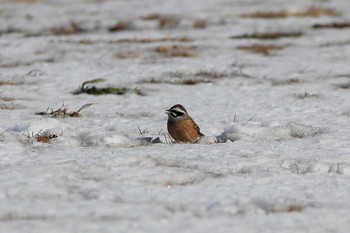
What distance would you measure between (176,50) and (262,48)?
163 centimetres

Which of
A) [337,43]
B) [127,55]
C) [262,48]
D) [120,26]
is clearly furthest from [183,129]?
[120,26]

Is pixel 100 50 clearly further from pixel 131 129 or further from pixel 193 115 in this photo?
pixel 131 129

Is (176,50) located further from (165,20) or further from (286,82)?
(165,20)

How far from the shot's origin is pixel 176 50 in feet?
50.1

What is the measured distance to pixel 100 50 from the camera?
15289mm

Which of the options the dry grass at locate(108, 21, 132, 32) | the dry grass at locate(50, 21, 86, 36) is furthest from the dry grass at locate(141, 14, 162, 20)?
the dry grass at locate(50, 21, 86, 36)

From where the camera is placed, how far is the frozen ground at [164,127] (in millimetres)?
5656

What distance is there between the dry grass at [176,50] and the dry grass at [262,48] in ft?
3.42

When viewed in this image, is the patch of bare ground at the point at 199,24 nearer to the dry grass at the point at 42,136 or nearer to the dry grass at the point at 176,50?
the dry grass at the point at 176,50

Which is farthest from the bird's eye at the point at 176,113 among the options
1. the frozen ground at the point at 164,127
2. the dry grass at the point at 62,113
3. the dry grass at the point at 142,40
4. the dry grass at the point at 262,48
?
the dry grass at the point at 142,40

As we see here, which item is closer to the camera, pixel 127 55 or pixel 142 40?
pixel 127 55

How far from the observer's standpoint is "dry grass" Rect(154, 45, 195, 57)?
14906 mm

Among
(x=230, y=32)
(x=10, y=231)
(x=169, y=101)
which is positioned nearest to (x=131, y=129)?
(x=169, y=101)

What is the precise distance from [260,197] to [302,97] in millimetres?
5469
